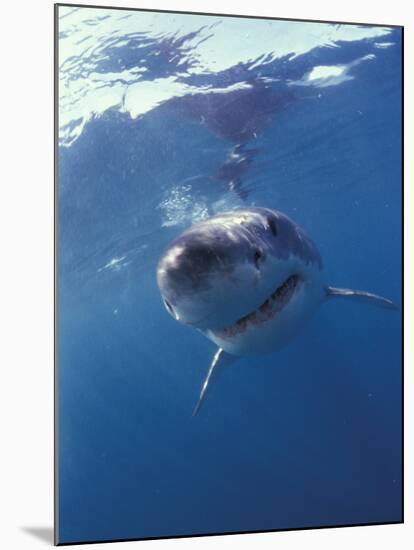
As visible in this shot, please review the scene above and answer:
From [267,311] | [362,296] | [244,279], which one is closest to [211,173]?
[362,296]

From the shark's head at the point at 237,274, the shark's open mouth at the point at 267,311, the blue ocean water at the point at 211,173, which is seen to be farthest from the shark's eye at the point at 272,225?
the blue ocean water at the point at 211,173

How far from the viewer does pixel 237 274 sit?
325 cm

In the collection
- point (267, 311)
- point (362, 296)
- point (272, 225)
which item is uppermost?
point (272, 225)

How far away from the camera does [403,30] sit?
5535 millimetres

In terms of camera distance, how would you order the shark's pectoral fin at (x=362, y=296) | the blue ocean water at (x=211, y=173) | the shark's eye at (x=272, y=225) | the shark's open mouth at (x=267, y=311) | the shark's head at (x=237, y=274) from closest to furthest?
the shark's head at (x=237, y=274) → the shark's eye at (x=272, y=225) → the shark's open mouth at (x=267, y=311) → the blue ocean water at (x=211, y=173) → the shark's pectoral fin at (x=362, y=296)

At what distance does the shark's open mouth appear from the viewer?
4.11 m

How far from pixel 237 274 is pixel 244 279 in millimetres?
92

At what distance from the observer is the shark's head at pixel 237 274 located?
3.03 metres

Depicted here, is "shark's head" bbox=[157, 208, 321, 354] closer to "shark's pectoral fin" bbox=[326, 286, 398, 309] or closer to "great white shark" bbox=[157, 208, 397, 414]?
"great white shark" bbox=[157, 208, 397, 414]

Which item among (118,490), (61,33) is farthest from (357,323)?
(61,33)

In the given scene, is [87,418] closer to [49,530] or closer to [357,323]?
[49,530]

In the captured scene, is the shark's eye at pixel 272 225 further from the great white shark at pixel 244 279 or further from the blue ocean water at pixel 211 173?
the blue ocean water at pixel 211 173

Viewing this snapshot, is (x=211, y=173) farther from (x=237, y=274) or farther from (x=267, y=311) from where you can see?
(x=237, y=274)

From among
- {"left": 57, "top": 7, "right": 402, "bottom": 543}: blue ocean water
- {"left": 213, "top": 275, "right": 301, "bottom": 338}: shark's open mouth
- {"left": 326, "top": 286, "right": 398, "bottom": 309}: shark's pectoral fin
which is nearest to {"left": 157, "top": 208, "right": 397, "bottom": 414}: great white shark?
{"left": 213, "top": 275, "right": 301, "bottom": 338}: shark's open mouth
